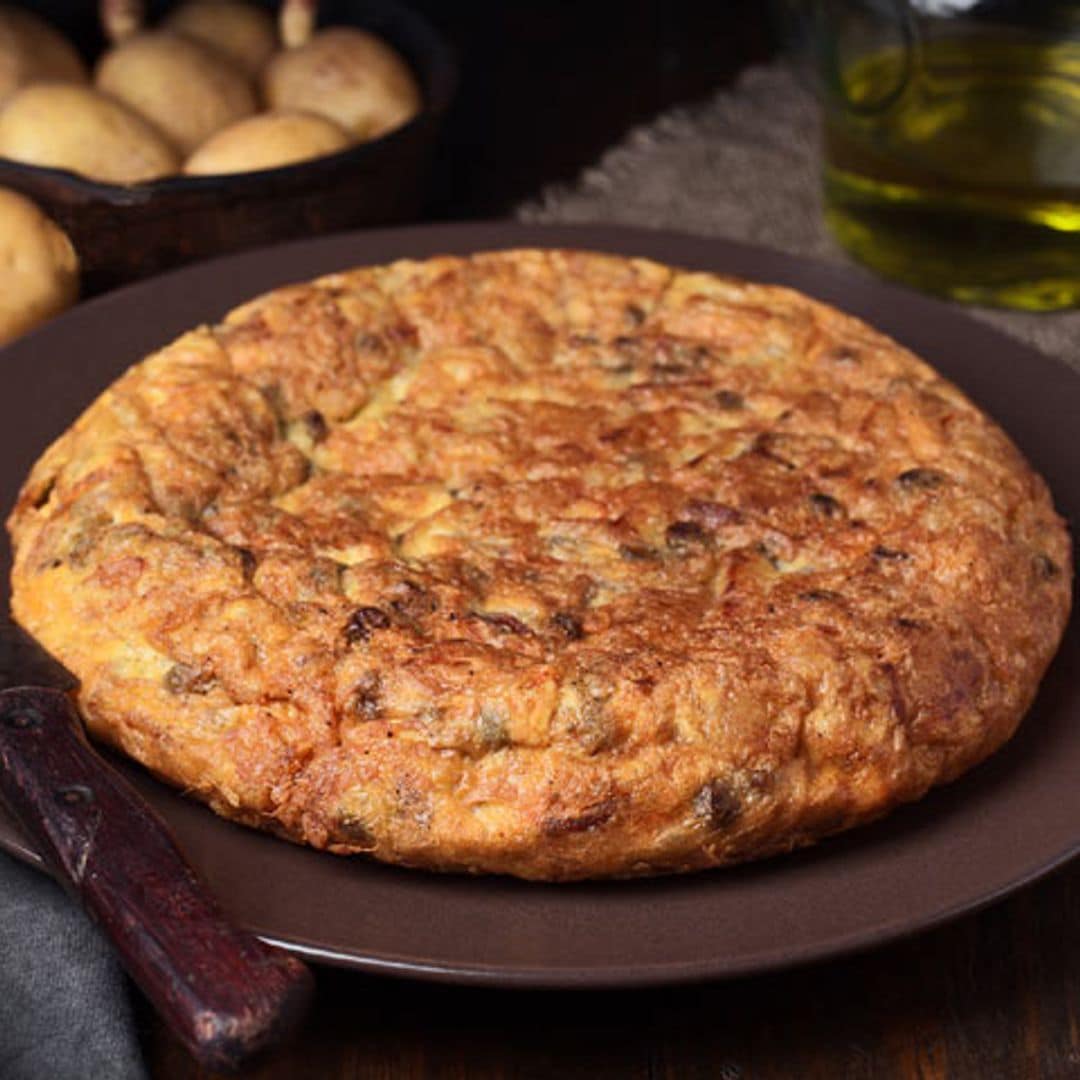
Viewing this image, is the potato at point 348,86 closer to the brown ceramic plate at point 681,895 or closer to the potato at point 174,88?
the potato at point 174,88

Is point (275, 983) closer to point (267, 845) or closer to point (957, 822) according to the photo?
point (267, 845)

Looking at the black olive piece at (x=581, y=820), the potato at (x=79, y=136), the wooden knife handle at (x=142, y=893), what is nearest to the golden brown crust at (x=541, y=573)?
the black olive piece at (x=581, y=820)

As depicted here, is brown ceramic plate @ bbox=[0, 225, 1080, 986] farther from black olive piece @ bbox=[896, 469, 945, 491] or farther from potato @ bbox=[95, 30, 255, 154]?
potato @ bbox=[95, 30, 255, 154]

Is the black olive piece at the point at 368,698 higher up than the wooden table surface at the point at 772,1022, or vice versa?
the black olive piece at the point at 368,698

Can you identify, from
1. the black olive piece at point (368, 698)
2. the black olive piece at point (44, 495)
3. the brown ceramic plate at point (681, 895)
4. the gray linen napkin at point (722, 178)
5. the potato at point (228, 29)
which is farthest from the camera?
the gray linen napkin at point (722, 178)

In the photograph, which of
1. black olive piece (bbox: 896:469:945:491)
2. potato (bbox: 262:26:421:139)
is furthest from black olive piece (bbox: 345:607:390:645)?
potato (bbox: 262:26:421:139)

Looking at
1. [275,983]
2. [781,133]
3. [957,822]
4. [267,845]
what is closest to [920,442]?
[957,822]
